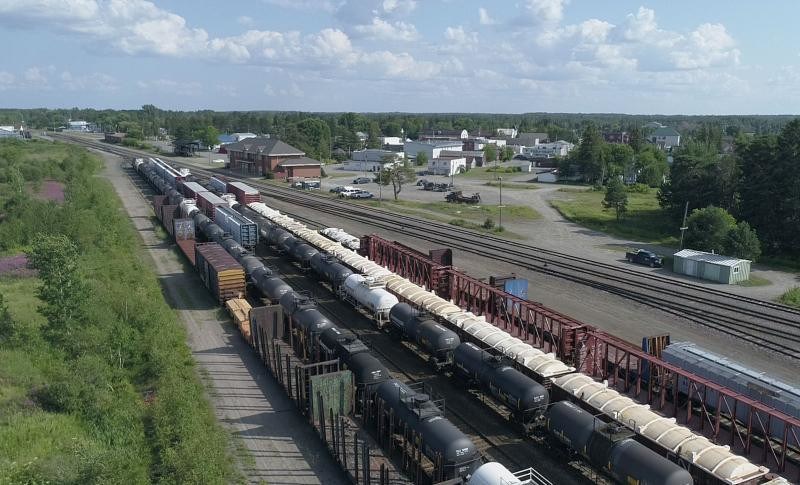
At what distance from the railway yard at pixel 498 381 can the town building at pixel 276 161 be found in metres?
71.8

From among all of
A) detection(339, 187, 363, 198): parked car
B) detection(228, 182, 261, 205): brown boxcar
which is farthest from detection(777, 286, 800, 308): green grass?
detection(339, 187, 363, 198): parked car

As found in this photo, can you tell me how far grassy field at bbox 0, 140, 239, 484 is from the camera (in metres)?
21.6

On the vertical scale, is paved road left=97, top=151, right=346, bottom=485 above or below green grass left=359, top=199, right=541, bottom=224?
below

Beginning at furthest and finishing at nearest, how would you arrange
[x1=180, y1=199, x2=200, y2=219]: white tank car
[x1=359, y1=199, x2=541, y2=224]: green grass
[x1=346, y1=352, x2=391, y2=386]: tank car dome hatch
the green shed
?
[x1=359, y1=199, x2=541, y2=224]: green grass → [x1=180, y1=199, x2=200, y2=219]: white tank car → the green shed → [x1=346, y1=352, x2=391, y2=386]: tank car dome hatch

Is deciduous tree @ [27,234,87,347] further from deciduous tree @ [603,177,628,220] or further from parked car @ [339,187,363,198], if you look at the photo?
parked car @ [339,187,363,198]

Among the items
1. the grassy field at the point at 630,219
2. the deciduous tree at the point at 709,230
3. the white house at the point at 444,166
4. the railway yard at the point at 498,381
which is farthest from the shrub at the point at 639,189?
the railway yard at the point at 498,381

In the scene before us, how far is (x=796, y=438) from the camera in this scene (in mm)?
22281

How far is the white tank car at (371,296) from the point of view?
1454 inches

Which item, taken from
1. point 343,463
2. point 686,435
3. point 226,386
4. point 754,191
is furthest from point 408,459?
point 754,191

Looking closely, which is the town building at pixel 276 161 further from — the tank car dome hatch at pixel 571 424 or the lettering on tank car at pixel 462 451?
the lettering on tank car at pixel 462 451

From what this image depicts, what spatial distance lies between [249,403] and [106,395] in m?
6.50

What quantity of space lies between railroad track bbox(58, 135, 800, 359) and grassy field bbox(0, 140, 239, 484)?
3290cm

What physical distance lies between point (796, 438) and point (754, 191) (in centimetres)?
5522

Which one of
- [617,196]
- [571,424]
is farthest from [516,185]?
[571,424]
